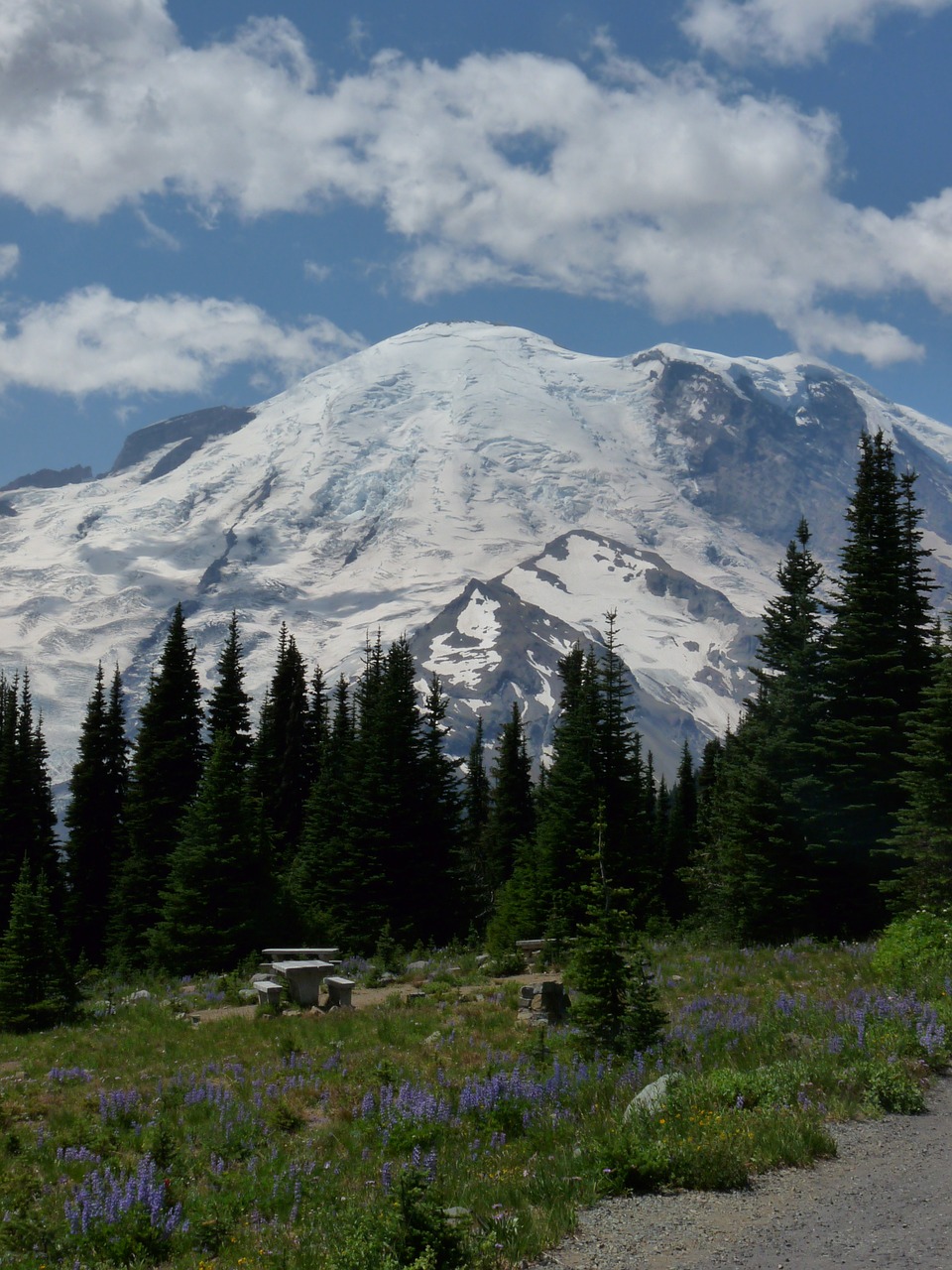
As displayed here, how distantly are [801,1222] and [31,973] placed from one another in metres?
18.5

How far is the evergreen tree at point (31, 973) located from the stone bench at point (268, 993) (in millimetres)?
3857

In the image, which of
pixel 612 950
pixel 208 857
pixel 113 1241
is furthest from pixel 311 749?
pixel 113 1241

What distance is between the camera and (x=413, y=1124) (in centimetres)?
1045

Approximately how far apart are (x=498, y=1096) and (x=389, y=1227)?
433cm

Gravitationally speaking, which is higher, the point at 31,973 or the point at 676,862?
the point at 31,973

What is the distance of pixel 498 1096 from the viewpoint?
36.5 ft

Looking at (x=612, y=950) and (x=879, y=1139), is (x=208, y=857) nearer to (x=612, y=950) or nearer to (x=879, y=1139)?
(x=612, y=950)

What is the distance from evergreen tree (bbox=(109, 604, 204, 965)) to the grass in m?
27.9

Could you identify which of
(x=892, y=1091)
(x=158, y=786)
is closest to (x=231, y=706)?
(x=158, y=786)

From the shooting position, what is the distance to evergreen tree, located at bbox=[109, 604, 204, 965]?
145 ft

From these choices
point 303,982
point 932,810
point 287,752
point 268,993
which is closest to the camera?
point 268,993

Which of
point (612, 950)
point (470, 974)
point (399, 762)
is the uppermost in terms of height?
point (399, 762)

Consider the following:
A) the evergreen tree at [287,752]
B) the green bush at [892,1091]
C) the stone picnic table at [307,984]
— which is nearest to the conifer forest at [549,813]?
the evergreen tree at [287,752]

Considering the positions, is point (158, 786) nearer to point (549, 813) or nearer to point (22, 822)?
point (22, 822)
